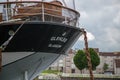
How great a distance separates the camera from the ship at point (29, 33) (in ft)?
→ 40.7

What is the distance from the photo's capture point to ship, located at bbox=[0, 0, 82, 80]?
12.4m

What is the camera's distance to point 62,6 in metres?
13.4

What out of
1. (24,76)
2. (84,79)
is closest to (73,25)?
(24,76)

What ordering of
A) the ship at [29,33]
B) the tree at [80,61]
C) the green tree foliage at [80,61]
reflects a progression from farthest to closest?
the green tree foliage at [80,61], the tree at [80,61], the ship at [29,33]

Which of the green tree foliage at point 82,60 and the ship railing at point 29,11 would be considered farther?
the green tree foliage at point 82,60

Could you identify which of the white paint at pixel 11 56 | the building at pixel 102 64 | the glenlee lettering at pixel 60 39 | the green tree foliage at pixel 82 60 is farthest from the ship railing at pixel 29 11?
the building at pixel 102 64

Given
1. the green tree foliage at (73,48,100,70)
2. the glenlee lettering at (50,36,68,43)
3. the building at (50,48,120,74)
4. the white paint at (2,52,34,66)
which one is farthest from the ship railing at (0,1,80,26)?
the building at (50,48,120,74)

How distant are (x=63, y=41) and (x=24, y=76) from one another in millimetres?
1781

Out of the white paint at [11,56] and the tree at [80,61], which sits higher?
the white paint at [11,56]

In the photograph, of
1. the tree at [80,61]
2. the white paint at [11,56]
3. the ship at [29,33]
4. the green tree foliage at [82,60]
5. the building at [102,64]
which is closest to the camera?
the ship at [29,33]

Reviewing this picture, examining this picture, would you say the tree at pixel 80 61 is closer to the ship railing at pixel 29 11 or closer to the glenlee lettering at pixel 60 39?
the glenlee lettering at pixel 60 39

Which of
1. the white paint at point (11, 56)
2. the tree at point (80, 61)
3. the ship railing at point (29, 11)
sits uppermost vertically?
the ship railing at point (29, 11)

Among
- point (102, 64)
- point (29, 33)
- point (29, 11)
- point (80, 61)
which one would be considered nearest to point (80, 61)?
point (80, 61)

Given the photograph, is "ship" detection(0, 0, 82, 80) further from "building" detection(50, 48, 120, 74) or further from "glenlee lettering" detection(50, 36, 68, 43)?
"building" detection(50, 48, 120, 74)
